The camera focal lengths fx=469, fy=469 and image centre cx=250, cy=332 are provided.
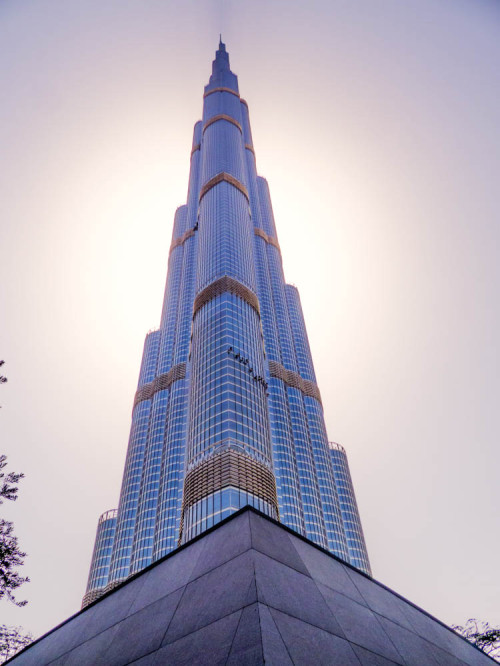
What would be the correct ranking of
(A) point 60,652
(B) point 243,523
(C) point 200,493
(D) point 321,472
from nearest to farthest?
(B) point 243,523 < (A) point 60,652 < (C) point 200,493 < (D) point 321,472

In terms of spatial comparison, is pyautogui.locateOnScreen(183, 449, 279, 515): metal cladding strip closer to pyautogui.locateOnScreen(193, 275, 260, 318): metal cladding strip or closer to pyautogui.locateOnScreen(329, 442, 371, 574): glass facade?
pyautogui.locateOnScreen(329, 442, 371, 574): glass facade

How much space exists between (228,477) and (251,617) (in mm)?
123173

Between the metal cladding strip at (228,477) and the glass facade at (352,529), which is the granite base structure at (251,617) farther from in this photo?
the glass facade at (352,529)

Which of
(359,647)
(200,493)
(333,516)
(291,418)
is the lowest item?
(359,647)

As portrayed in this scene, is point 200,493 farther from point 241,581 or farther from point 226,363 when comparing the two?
point 241,581

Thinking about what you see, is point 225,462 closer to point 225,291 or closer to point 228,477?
point 228,477

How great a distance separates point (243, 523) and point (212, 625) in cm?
411

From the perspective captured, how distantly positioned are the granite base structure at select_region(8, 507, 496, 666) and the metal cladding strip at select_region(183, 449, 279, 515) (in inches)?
4534

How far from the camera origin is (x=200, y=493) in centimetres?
13412

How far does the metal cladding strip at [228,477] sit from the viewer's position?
428 ft

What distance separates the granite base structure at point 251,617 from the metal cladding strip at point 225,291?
530ft

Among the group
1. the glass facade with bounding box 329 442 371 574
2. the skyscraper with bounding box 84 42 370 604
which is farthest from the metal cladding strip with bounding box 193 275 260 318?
the glass facade with bounding box 329 442 371 574

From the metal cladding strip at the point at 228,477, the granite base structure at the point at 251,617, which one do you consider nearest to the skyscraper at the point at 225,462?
the metal cladding strip at the point at 228,477

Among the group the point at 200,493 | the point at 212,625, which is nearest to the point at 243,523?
the point at 212,625
